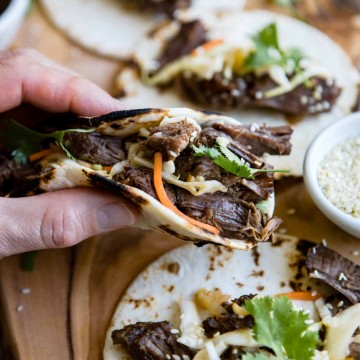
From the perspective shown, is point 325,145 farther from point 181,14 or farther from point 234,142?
point 181,14

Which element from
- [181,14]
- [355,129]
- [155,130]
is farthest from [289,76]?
[155,130]

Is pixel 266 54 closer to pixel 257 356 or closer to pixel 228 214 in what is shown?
pixel 228 214

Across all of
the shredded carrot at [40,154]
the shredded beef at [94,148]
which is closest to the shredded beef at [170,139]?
the shredded beef at [94,148]

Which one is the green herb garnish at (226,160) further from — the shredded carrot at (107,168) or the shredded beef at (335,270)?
the shredded beef at (335,270)

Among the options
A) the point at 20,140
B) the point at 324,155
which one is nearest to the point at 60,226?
the point at 20,140

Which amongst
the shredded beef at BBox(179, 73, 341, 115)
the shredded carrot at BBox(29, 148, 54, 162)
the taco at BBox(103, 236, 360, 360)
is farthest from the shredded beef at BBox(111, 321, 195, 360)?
the shredded beef at BBox(179, 73, 341, 115)
